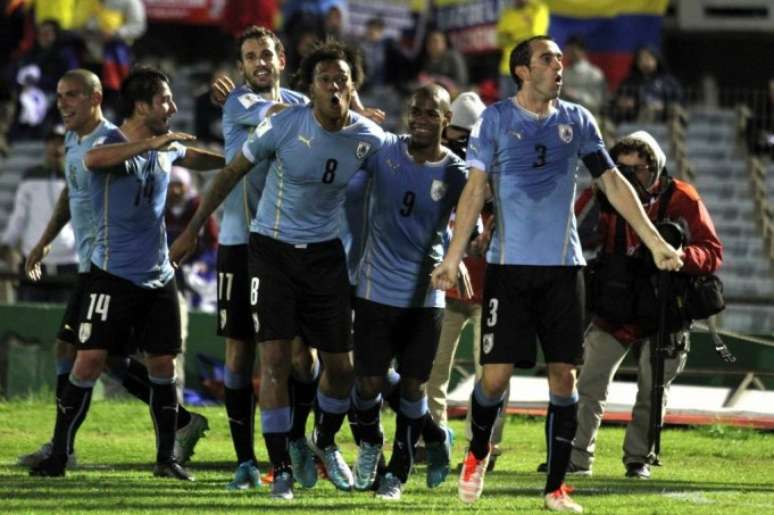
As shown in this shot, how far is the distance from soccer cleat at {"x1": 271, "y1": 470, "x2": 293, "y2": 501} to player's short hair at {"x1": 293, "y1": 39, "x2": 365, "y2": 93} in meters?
2.11

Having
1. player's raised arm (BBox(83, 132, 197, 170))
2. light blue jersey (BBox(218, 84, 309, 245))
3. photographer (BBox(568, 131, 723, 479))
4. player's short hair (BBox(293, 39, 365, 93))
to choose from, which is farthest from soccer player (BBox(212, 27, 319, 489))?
photographer (BBox(568, 131, 723, 479))

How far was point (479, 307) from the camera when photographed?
1377cm

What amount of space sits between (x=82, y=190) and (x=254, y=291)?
150cm

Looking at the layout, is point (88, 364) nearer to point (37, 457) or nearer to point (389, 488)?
point (37, 457)

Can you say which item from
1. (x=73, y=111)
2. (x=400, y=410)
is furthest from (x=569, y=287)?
(x=73, y=111)

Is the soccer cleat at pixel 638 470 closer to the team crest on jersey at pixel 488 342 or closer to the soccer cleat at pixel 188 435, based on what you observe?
the team crest on jersey at pixel 488 342

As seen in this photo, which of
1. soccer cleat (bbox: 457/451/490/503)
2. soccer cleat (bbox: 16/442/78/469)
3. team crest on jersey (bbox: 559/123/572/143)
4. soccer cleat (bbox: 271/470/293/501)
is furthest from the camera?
soccer cleat (bbox: 16/442/78/469)

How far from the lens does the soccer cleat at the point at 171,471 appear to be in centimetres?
1266

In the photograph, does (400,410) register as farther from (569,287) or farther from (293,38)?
(293,38)

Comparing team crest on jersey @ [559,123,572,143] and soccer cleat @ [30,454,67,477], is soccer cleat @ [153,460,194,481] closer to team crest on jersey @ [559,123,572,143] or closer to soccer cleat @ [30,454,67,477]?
soccer cleat @ [30,454,67,477]

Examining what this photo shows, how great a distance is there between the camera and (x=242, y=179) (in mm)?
12367

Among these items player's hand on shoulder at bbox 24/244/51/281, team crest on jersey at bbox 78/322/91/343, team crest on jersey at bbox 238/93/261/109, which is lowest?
team crest on jersey at bbox 78/322/91/343

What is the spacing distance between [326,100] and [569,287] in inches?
64.5

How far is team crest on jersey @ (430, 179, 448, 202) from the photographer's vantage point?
1180 centimetres
